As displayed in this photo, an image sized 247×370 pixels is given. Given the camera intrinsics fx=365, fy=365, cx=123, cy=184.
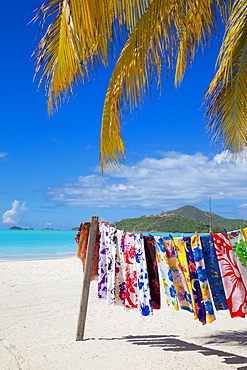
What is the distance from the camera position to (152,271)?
438cm

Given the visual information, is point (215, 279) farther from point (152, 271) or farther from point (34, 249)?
point (34, 249)

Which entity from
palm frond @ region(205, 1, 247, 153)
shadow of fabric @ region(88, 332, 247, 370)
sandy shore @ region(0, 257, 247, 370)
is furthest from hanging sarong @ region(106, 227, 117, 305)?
palm frond @ region(205, 1, 247, 153)

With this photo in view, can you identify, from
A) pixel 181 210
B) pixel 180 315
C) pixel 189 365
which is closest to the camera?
pixel 189 365

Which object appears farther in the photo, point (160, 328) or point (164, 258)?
point (160, 328)

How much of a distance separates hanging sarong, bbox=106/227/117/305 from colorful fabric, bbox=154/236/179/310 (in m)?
0.63

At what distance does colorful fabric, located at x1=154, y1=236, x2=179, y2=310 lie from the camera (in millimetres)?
4176

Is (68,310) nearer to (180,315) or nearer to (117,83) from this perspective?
(180,315)

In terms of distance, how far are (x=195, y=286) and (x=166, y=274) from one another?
39 cm

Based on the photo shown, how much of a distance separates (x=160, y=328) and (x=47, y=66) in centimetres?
406

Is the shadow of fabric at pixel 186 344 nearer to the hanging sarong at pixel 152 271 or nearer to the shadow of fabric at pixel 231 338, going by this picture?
the shadow of fabric at pixel 231 338

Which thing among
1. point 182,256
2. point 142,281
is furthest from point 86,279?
point 182,256

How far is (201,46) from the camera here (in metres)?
5.13

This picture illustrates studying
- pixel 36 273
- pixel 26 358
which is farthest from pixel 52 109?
pixel 36 273

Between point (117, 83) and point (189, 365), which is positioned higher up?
point (117, 83)
